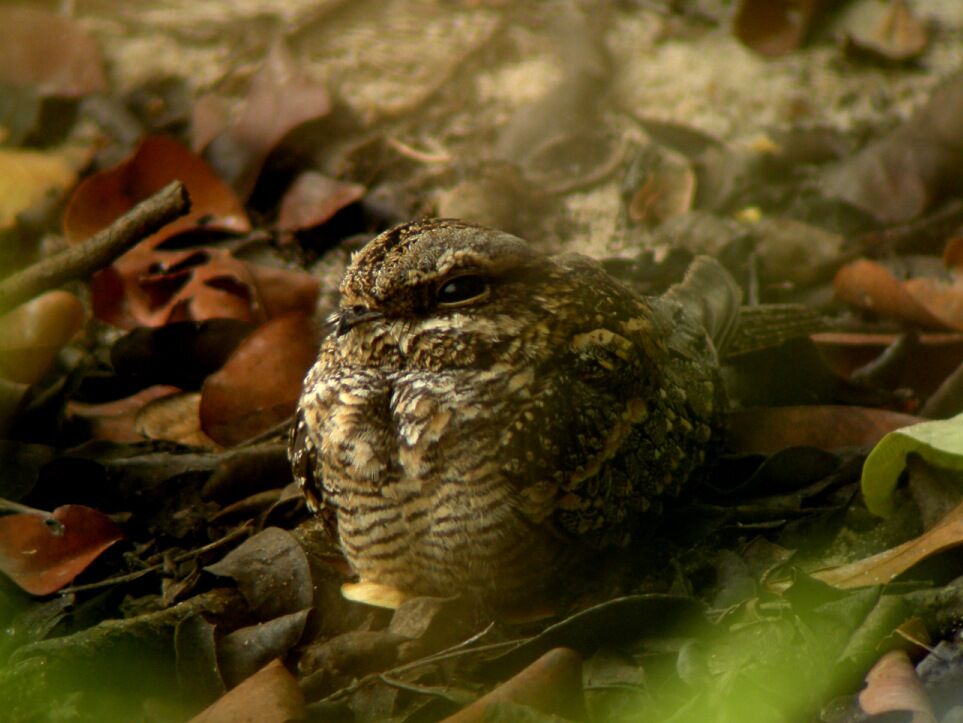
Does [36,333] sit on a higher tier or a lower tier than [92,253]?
lower

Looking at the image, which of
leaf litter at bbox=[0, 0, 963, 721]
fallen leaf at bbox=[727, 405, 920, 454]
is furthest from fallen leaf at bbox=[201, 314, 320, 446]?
fallen leaf at bbox=[727, 405, 920, 454]

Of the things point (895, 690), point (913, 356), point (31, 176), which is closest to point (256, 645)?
point (895, 690)

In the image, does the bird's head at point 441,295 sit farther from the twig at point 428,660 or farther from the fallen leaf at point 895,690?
the fallen leaf at point 895,690

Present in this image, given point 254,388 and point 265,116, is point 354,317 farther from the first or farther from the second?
point 265,116

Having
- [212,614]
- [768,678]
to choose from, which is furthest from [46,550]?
[768,678]

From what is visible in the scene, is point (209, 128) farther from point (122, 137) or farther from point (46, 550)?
point (46, 550)

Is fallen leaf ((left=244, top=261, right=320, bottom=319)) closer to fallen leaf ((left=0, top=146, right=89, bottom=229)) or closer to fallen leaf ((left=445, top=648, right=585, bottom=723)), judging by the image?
fallen leaf ((left=0, top=146, right=89, bottom=229))

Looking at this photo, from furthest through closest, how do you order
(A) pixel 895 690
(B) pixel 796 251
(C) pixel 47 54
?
(C) pixel 47 54, (B) pixel 796 251, (A) pixel 895 690

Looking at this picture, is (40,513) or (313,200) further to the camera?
(313,200)
